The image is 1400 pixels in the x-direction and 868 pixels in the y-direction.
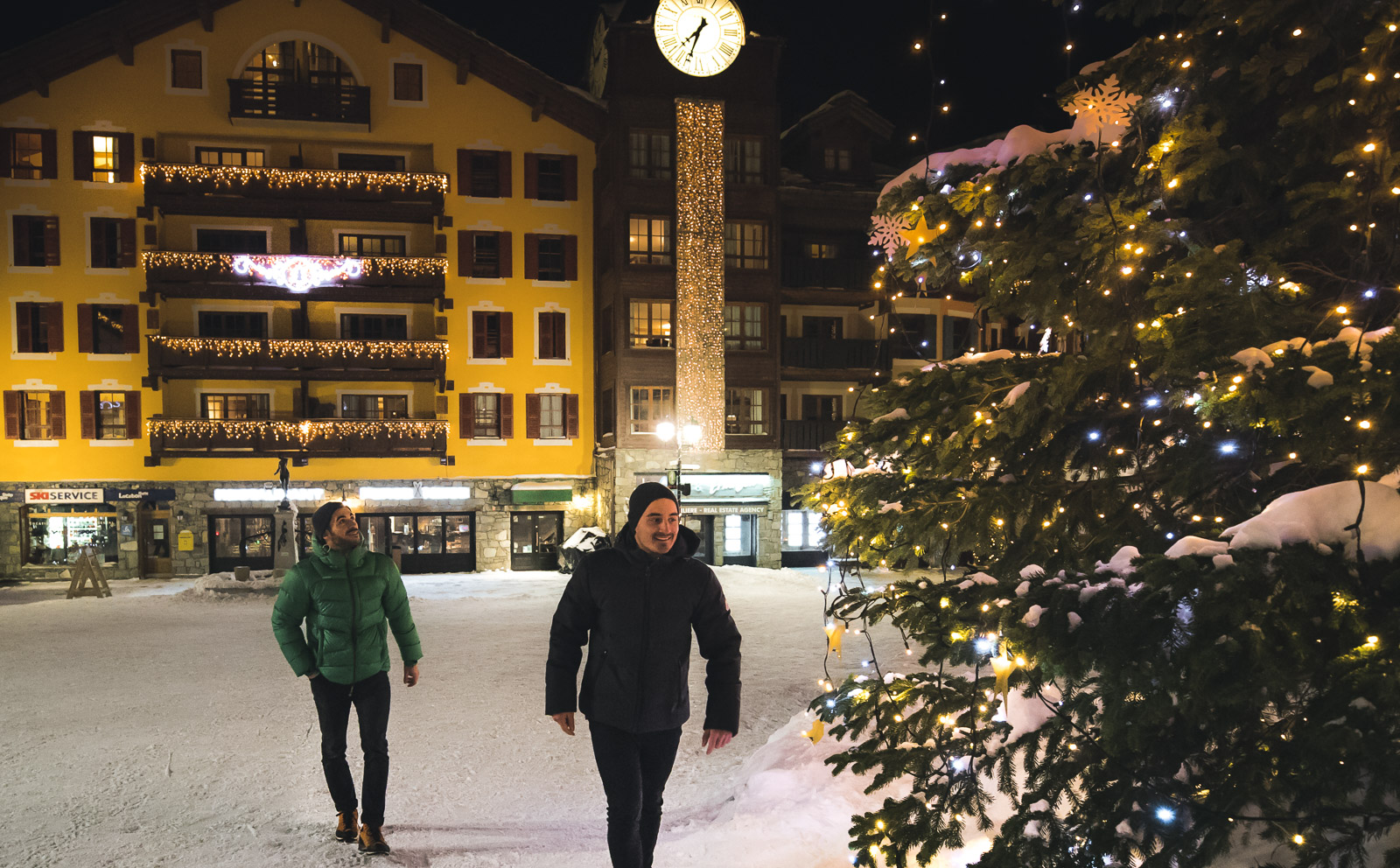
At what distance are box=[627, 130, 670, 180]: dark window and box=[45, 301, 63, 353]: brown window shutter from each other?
17016mm

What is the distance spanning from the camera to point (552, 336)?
27.5 meters

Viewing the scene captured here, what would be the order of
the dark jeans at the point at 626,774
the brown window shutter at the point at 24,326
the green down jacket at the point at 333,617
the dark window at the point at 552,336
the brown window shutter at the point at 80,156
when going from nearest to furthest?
the dark jeans at the point at 626,774
the green down jacket at the point at 333,617
the brown window shutter at the point at 80,156
the brown window shutter at the point at 24,326
the dark window at the point at 552,336

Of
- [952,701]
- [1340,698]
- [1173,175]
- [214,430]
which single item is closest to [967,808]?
[952,701]

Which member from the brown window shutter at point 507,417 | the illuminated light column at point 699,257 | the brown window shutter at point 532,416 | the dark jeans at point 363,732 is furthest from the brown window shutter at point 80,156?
the dark jeans at point 363,732

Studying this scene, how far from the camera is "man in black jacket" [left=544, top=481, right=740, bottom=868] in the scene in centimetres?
402

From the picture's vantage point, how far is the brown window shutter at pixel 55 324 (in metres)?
24.8

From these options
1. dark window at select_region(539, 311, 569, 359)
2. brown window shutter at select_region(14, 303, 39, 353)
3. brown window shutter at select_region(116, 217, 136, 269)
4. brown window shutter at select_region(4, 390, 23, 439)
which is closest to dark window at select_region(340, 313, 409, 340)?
dark window at select_region(539, 311, 569, 359)

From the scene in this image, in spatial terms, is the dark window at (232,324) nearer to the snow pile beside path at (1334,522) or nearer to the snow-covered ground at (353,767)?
the snow-covered ground at (353,767)

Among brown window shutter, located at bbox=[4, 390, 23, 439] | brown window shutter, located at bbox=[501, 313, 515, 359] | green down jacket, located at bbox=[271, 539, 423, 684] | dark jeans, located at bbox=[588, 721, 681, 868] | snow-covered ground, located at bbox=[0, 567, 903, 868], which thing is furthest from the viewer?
brown window shutter, located at bbox=[501, 313, 515, 359]

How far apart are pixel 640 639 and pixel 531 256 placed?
969 inches

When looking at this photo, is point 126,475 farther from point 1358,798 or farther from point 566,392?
point 1358,798

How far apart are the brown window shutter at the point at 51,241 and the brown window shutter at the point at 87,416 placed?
391cm

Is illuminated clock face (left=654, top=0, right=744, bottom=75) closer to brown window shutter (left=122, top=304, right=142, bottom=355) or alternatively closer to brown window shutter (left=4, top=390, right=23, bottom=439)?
brown window shutter (left=122, top=304, right=142, bottom=355)

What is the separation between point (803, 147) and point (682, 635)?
91.4 feet
